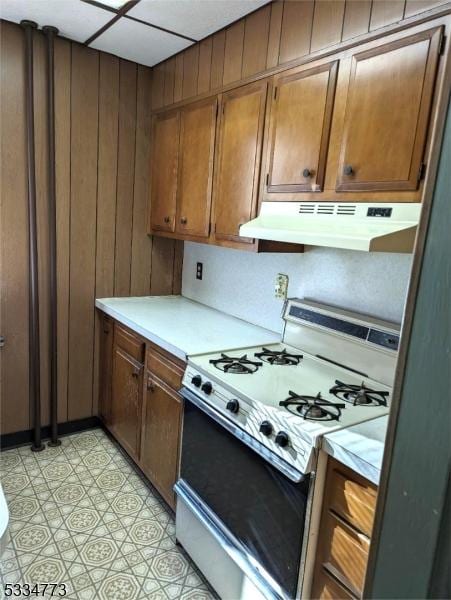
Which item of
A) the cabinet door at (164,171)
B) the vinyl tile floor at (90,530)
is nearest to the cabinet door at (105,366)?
the vinyl tile floor at (90,530)

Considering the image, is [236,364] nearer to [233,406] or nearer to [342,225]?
[233,406]

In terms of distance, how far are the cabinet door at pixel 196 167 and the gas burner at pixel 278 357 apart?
0.77 meters

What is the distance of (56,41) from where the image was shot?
7.98 feet

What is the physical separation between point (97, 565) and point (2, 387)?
126 cm

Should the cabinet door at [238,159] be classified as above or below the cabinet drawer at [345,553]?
above

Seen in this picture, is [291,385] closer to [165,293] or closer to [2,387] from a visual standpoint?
[165,293]

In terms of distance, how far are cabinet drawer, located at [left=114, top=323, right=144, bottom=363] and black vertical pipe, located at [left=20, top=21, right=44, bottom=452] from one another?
1.62 ft

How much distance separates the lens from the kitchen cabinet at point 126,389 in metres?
2.40

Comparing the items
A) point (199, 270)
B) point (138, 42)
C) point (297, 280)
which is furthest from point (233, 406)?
point (138, 42)

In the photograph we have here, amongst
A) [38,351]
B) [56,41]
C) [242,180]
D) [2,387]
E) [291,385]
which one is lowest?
[2,387]

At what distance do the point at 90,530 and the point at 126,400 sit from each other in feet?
2.36

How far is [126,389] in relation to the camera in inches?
100


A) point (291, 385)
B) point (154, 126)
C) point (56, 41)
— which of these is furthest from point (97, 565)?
point (56, 41)

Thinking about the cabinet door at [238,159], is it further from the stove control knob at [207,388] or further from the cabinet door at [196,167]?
the stove control knob at [207,388]
